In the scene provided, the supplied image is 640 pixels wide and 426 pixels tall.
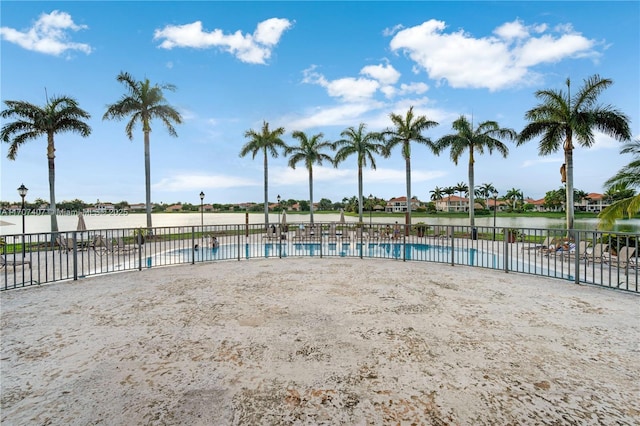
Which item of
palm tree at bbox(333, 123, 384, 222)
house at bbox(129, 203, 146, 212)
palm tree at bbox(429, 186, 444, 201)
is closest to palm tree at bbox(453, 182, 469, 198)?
palm tree at bbox(429, 186, 444, 201)

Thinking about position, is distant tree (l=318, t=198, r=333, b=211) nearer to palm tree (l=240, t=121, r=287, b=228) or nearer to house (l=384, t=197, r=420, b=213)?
house (l=384, t=197, r=420, b=213)

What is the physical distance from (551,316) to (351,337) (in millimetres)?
3320

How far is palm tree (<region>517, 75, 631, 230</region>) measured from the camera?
14031 mm

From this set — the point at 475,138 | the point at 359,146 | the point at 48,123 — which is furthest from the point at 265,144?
the point at 475,138

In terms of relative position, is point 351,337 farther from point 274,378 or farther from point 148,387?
point 148,387

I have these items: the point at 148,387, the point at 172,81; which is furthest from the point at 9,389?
the point at 172,81

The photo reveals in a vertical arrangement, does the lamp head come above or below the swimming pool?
above

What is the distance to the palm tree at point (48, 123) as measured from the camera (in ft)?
54.7

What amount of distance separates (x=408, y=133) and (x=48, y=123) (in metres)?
24.5

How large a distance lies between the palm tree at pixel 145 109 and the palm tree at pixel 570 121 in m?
23.0

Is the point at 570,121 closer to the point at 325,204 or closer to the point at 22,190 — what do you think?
the point at 22,190

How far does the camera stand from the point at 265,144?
90.2 feet

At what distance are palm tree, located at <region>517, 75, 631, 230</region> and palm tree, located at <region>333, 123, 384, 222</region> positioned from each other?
12697 mm

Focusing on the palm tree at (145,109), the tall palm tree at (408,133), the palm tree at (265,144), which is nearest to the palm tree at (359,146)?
the tall palm tree at (408,133)
